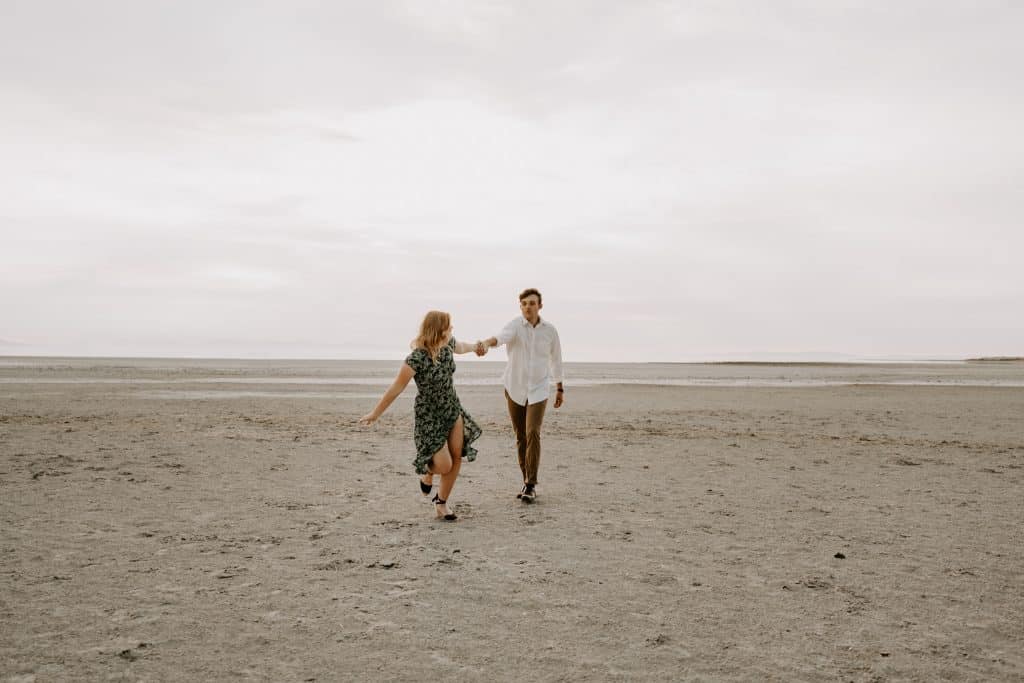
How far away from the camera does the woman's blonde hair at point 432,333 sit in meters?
7.10

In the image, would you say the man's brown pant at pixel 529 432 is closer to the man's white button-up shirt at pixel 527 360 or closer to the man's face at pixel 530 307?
the man's white button-up shirt at pixel 527 360

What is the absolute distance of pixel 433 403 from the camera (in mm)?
7266

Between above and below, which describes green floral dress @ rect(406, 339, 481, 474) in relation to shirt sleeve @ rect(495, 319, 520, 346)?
below

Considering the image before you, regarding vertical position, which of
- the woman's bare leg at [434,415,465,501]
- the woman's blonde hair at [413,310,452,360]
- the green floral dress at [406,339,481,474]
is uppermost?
the woman's blonde hair at [413,310,452,360]

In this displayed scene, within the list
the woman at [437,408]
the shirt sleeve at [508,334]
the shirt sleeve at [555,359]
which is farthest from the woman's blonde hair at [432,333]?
the shirt sleeve at [555,359]

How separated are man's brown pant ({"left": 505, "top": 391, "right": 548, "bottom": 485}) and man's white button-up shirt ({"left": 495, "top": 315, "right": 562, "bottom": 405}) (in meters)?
0.11

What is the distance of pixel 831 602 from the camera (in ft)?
16.9

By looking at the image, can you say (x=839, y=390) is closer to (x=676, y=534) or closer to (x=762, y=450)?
(x=762, y=450)

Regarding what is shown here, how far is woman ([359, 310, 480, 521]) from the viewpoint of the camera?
7.11m

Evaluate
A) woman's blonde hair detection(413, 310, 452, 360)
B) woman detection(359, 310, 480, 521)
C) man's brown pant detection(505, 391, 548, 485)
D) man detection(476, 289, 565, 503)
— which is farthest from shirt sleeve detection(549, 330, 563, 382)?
woman's blonde hair detection(413, 310, 452, 360)

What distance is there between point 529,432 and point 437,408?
1.56 meters

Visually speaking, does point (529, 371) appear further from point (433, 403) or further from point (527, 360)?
point (433, 403)

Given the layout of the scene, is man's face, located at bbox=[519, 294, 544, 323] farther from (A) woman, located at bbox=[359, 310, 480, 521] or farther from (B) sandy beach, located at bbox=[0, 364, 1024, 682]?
(B) sandy beach, located at bbox=[0, 364, 1024, 682]

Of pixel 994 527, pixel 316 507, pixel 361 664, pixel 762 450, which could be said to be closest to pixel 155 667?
pixel 361 664
